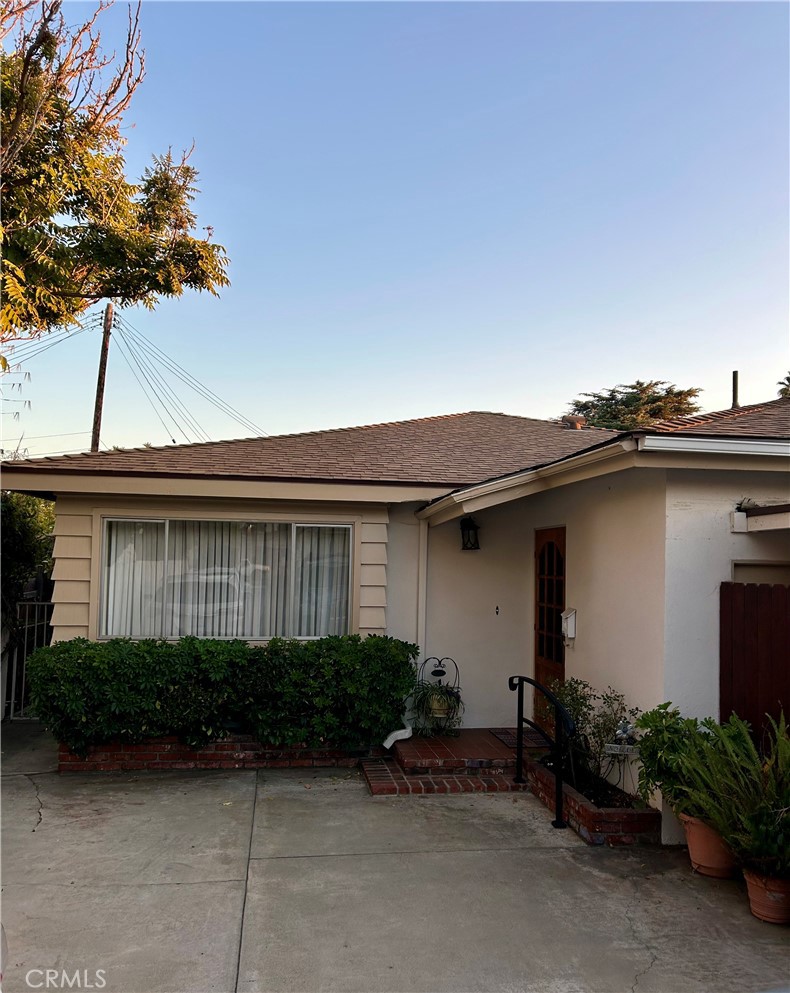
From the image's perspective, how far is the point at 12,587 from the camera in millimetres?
8516

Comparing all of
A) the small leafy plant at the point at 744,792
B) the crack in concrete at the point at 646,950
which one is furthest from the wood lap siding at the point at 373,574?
the crack in concrete at the point at 646,950

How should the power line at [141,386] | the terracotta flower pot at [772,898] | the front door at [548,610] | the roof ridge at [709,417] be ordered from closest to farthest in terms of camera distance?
the terracotta flower pot at [772,898], the roof ridge at [709,417], the front door at [548,610], the power line at [141,386]

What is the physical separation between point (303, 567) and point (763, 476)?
4412 millimetres

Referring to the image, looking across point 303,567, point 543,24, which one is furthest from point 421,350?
point 303,567

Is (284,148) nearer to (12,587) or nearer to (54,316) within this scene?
(54,316)

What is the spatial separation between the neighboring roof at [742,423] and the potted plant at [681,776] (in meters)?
1.90

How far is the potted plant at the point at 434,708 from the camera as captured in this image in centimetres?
722

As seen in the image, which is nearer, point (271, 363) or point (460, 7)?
point (460, 7)

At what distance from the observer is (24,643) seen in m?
8.42

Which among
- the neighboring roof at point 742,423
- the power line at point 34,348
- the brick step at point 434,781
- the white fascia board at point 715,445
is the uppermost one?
the power line at point 34,348

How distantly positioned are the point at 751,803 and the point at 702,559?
1.71 meters

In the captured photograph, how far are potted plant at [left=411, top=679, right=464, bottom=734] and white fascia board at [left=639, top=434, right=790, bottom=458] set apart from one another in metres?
3.73

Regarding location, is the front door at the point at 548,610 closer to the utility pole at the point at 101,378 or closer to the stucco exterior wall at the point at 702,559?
the stucco exterior wall at the point at 702,559

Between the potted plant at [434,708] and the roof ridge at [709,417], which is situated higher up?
the roof ridge at [709,417]
